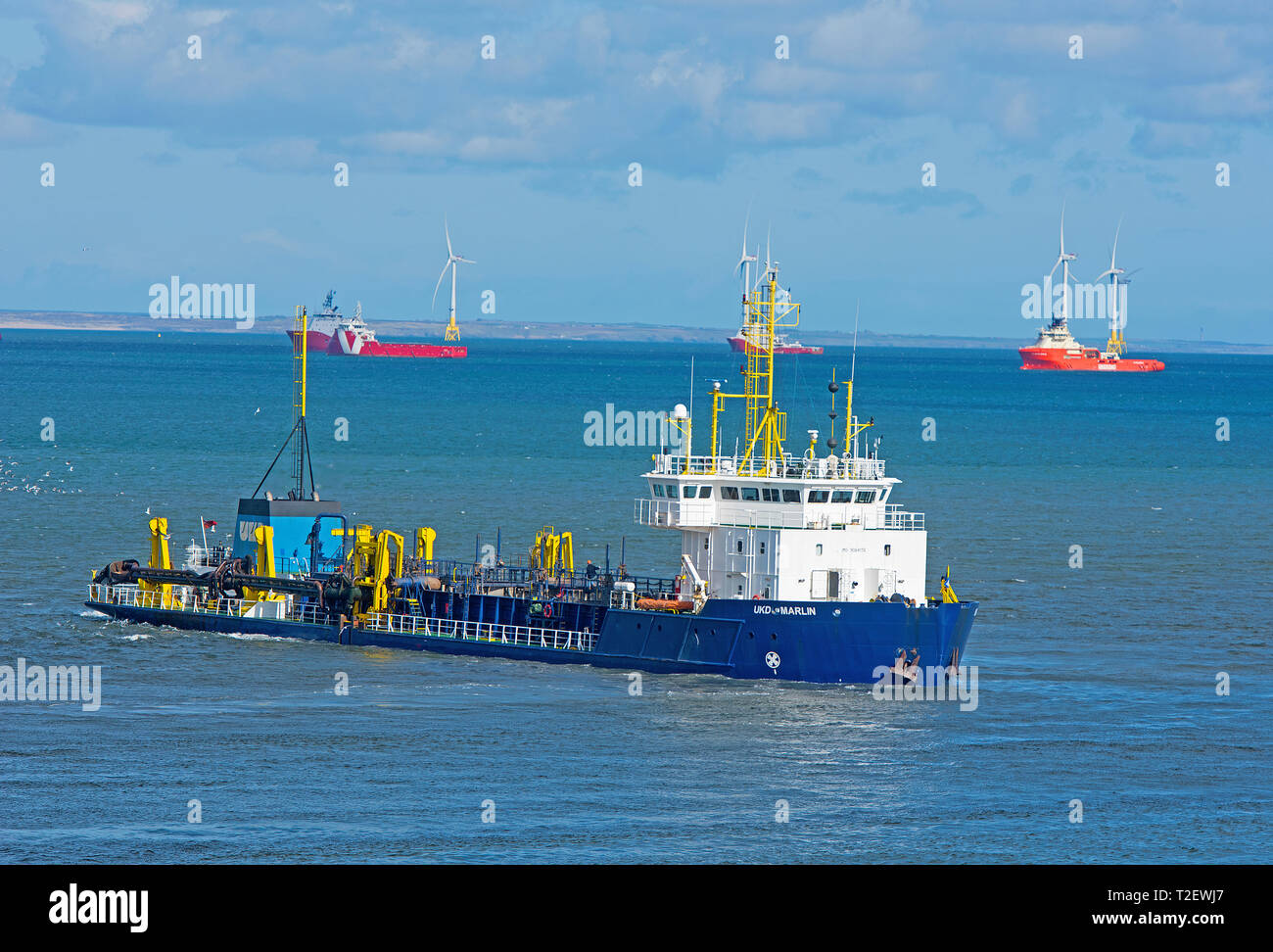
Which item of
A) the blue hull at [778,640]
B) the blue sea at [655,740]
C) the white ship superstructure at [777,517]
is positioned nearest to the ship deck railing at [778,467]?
the white ship superstructure at [777,517]

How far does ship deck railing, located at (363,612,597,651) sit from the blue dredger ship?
72mm

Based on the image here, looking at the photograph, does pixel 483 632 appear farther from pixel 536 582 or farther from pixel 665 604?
pixel 665 604

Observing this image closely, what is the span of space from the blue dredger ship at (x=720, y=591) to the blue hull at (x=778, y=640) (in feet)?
0.14

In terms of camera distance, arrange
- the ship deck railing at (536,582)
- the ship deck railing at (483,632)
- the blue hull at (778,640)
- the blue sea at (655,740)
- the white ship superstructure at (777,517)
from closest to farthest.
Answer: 1. the blue sea at (655,740)
2. the blue hull at (778,640)
3. the white ship superstructure at (777,517)
4. the ship deck railing at (483,632)
5. the ship deck railing at (536,582)

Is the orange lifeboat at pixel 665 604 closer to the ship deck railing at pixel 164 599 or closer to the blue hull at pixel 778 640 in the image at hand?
the blue hull at pixel 778 640

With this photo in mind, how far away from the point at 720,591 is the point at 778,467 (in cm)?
390

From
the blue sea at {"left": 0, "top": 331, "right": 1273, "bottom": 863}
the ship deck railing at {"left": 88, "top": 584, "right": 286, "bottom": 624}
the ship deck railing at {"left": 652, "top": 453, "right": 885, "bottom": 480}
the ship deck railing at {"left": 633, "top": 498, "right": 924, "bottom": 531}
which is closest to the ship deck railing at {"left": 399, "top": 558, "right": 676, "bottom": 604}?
the ship deck railing at {"left": 633, "top": 498, "right": 924, "bottom": 531}

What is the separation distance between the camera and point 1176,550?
83.6 metres

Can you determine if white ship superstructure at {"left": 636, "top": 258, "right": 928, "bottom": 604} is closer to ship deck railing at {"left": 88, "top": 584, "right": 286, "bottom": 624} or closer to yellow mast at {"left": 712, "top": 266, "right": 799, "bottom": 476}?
yellow mast at {"left": 712, "top": 266, "right": 799, "bottom": 476}

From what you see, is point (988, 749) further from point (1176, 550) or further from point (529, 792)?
point (1176, 550)

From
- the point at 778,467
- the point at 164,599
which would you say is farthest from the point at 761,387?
the point at 164,599

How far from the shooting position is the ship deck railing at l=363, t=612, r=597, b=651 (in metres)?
54.6

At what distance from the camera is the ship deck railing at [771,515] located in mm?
51750

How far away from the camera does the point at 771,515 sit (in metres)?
52.4
